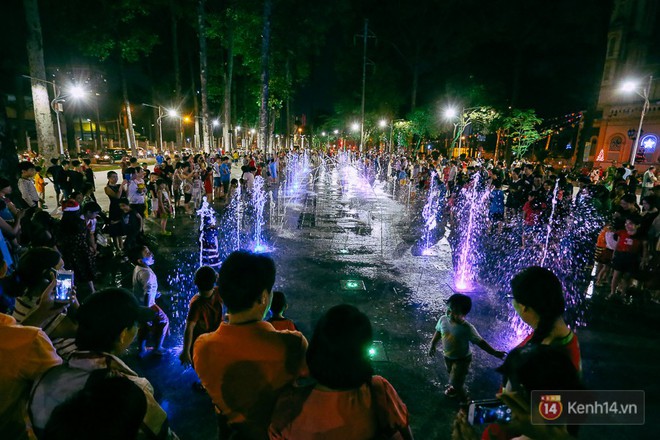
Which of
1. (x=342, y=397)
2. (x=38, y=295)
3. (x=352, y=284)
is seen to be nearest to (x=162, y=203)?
(x=352, y=284)

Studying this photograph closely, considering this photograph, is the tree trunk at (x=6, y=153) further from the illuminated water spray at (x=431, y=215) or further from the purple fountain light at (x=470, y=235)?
the purple fountain light at (x=470, y=235)

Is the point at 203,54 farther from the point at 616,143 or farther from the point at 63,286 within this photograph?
the point at 616,143

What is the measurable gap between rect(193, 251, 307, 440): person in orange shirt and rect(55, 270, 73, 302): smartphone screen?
2145mm

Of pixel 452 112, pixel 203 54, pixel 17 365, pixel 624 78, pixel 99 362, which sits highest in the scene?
pixel 624 78

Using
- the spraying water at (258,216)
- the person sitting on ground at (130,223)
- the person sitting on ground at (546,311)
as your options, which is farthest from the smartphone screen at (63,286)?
the spraying water at (258,216)

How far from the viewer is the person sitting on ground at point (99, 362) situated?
5.59ft

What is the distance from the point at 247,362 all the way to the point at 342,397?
58 centimetres

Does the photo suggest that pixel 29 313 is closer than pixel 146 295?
Yes

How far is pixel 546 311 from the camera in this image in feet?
7.65

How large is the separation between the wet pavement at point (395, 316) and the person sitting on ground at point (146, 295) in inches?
8.8

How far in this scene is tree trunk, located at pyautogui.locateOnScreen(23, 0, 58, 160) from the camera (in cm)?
1376

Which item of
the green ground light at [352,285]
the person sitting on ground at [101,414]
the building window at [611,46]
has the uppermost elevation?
the building window at [611,46]

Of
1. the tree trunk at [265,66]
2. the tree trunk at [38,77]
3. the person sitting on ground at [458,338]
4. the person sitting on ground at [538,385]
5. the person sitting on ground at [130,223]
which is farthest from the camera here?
the tree trunk at [265,66]

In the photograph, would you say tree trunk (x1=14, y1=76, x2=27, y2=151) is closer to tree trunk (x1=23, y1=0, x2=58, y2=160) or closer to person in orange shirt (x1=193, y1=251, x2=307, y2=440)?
tree trunk (x1=23, y1=0, x2=58, y2=160)
